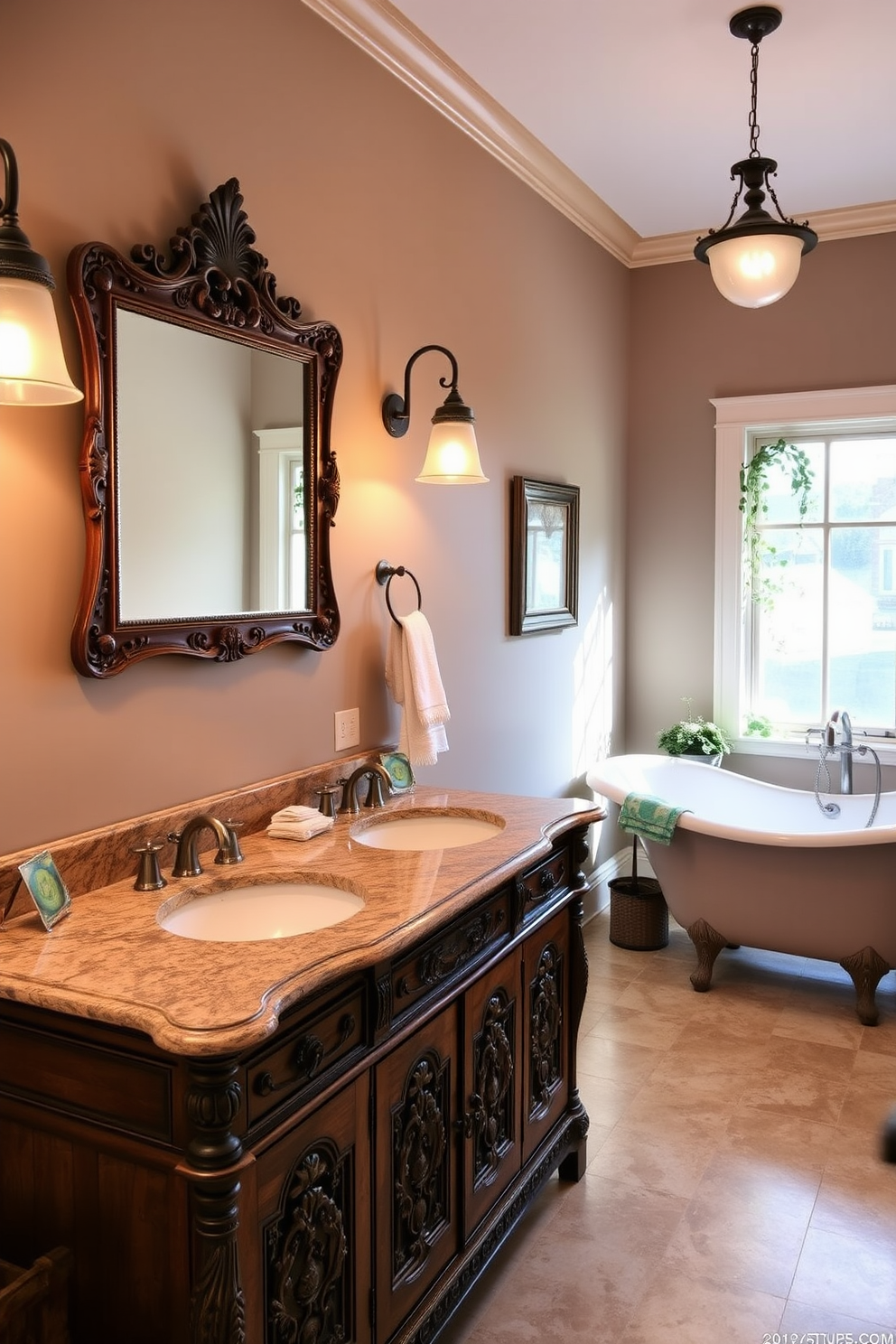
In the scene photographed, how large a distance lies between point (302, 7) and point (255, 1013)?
2.26 metres

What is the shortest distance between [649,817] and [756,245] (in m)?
1.92

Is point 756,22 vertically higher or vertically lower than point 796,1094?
higher

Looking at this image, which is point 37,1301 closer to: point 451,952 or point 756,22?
point 451,952

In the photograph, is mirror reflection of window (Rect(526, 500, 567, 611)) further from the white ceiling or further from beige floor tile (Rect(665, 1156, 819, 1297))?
beige floor tile (Rect(665, 1156, 819, 1297))

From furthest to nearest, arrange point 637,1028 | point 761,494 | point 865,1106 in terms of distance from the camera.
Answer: point 761,494
point 637,1028
point 865,1106

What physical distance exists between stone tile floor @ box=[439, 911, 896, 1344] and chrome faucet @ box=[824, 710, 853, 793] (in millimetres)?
813

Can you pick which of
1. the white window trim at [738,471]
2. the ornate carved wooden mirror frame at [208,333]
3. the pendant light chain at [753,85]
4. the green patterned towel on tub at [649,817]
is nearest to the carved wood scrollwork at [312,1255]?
the ornate carved wooden mirror frame at [208,333]

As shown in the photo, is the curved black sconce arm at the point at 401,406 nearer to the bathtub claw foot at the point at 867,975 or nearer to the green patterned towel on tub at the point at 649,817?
the green patterned towel on tub at the point at 649,817

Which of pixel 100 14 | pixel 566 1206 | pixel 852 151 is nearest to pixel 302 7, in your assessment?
pixel 100 14

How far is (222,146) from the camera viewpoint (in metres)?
2.23

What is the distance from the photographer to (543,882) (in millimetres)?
2482

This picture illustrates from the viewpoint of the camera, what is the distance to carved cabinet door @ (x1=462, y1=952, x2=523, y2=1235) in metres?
2.12

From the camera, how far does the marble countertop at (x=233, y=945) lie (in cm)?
140

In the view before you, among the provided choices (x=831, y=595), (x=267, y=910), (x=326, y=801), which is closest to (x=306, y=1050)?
(x=267, y=910)
